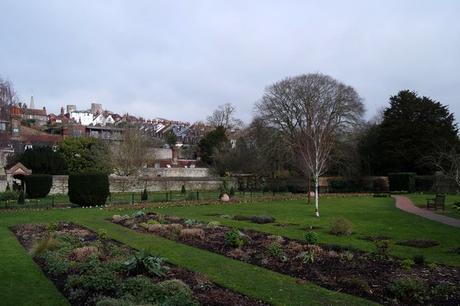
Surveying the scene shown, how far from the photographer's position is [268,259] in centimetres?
1091

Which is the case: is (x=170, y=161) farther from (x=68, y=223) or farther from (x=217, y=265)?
(x=217, y=265)

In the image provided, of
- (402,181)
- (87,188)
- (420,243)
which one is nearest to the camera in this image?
(420,243)

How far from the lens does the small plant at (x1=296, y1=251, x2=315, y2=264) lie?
1062 centimetres

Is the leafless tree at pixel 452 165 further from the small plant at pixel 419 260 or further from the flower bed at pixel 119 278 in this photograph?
the flower bed at pixel 119 278

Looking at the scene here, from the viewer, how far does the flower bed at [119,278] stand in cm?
713

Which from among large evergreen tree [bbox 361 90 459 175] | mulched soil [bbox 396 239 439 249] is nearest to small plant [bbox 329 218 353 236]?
mulched soil [bbox 396 239 439 249]

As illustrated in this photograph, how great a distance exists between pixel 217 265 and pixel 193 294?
2583mm

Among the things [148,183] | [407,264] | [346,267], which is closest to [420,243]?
[407,264]

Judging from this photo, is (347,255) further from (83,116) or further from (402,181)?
(83,116)

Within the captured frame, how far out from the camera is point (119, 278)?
840cm

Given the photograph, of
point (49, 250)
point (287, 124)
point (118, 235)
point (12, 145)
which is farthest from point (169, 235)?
point (12, 145)

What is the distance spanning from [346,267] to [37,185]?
31.8 metres

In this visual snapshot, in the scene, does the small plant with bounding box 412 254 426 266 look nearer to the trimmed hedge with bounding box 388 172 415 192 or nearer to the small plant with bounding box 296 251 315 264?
the small plant with bounding box 296 251 315 264

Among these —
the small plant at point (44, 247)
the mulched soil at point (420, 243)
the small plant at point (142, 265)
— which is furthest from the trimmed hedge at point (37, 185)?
the mulched soil at point (420, 243)
